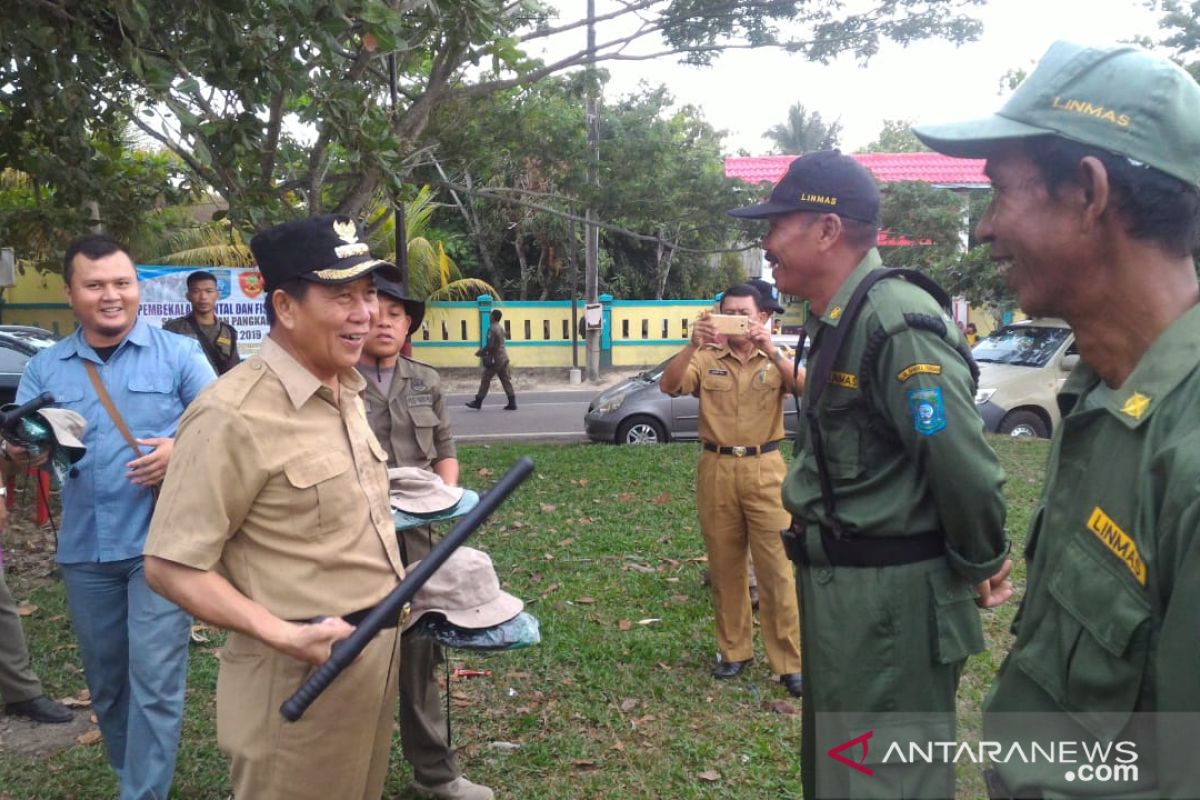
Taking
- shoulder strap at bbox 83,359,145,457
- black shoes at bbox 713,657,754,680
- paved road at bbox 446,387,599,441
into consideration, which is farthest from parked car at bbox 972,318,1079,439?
shoulder strap at bbox 83,359,145,457

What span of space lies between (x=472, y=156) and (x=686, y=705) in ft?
26.1

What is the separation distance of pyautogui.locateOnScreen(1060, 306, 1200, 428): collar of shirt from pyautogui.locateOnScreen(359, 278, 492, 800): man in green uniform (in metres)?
2.76

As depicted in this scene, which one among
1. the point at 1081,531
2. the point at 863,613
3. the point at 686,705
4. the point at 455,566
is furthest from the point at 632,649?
the point at 1081,531

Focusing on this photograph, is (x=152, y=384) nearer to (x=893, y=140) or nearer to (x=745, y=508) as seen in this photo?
(x=745, y=508)

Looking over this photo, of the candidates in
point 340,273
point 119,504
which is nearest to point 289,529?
point 340,273

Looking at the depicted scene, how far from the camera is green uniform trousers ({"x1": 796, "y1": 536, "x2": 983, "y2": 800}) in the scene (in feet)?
7.70

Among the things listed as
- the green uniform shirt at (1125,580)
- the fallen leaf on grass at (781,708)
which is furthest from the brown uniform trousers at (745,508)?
the green uniform shirt at (1125,580)

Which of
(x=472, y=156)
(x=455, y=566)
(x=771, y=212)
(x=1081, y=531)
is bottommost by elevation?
(x=455, y=566)

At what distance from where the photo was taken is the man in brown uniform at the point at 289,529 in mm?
2133

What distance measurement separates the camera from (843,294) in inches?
106

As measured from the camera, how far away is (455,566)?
285 cm

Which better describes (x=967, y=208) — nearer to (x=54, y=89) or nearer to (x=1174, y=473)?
(x=54, y=89)

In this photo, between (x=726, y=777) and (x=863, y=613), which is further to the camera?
(x=726, y=777)

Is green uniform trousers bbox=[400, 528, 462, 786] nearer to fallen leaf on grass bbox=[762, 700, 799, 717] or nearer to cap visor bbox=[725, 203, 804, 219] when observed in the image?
fallen leaf on grass bbox=[762, 700, 799, 717]
